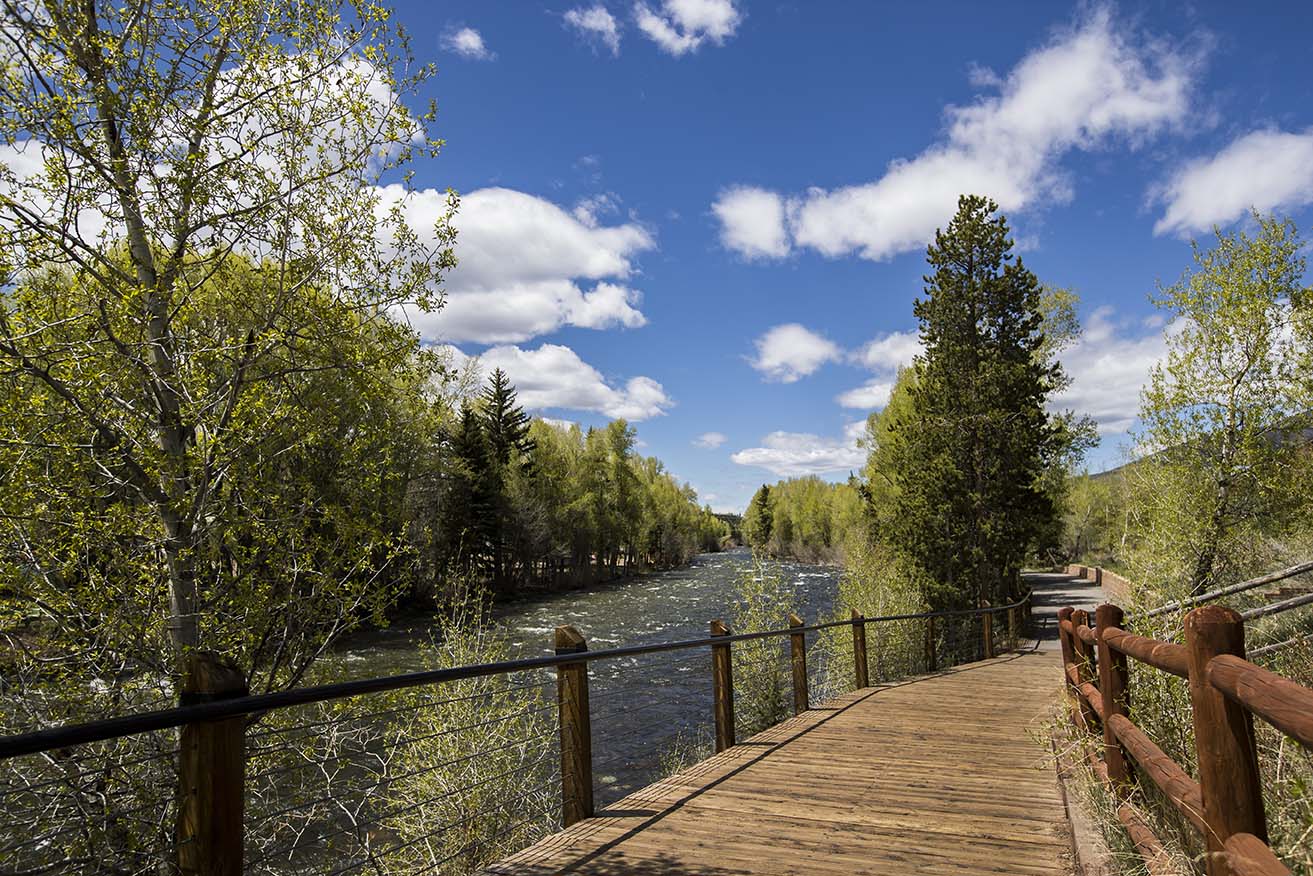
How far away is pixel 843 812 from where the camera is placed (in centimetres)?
426

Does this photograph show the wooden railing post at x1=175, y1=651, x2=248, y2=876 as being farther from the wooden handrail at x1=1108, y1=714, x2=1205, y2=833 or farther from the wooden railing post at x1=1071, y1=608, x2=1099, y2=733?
the wooden railing post at x1=1071, y1=608, x2=1099, y2=733

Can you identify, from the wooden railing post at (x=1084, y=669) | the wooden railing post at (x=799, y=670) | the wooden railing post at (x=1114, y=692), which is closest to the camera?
the wooden railing post at (x=1114, y=692)

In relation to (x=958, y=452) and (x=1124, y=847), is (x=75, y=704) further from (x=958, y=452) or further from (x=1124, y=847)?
(x=958, y=452)

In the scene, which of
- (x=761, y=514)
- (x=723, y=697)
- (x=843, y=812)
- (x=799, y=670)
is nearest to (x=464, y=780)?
(x=723, y=697)

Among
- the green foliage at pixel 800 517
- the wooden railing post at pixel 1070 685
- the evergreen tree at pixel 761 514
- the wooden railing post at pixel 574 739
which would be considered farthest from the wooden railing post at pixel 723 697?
the evergreen tree at pixel 761 514

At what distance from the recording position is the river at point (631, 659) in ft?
37.9

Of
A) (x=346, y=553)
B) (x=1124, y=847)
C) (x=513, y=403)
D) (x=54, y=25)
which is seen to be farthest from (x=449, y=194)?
(x=513, y=403)

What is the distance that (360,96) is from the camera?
6.91m

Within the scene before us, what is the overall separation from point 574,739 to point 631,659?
18.1 m

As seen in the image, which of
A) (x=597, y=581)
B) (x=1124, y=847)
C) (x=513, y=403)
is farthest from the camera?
(x=597, y=581)

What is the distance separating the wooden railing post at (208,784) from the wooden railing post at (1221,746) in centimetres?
279

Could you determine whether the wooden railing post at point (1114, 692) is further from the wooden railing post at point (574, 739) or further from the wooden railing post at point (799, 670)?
the wooden railing post at point (799, 670)

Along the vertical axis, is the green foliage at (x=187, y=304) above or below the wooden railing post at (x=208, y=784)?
above

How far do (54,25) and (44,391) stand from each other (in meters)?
2.84
